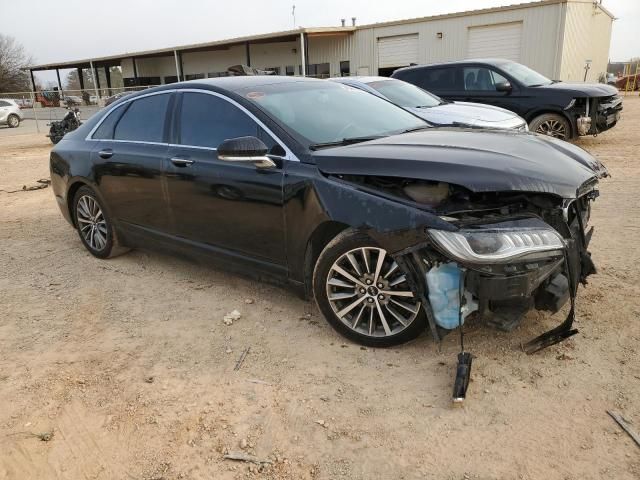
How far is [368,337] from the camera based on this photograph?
336cm

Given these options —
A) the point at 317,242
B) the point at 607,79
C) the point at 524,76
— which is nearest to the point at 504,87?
the point at 524,76

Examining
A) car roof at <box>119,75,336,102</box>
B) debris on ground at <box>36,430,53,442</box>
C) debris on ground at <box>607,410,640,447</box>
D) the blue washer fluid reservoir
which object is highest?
car roof at <box>119,75,336,102</box>

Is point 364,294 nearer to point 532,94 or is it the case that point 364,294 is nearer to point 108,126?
point 108,126

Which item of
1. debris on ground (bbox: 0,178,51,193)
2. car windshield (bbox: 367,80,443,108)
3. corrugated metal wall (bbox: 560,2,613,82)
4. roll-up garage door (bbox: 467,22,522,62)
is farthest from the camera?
roll-up garage door (bbox: 467,22,522,62)

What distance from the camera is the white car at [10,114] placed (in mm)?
26750

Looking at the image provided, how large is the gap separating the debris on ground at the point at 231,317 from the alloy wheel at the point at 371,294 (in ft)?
2.88

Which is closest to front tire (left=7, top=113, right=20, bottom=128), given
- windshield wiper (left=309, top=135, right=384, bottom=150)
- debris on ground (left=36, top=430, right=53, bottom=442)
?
windshield wiper (left=309, top=135, right=384, bottom=150)

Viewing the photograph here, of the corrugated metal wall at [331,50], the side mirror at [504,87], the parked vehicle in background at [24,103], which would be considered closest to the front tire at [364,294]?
the side mirror at [504,87]

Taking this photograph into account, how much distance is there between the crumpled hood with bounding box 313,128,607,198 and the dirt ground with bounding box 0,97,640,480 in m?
1.04

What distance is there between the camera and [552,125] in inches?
407

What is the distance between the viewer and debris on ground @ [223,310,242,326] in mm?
3895

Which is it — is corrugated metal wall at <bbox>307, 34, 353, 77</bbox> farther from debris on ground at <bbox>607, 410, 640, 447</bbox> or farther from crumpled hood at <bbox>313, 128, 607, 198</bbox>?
debris on ground at <bbox>607, 410, 640, 447</bbox>

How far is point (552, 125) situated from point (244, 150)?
8.68 metres

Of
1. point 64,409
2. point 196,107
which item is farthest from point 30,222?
point 64,409
